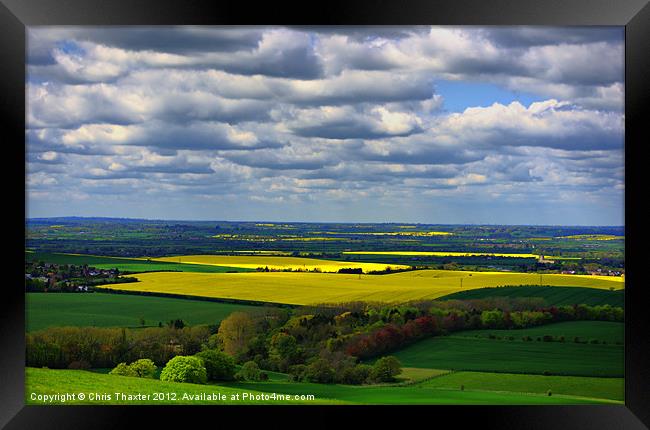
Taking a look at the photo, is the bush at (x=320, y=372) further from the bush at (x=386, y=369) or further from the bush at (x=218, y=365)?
the bush at (x=218, y=365)

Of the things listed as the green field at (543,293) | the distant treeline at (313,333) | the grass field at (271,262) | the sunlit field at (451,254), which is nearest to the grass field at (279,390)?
the distant treeline at (313,333)

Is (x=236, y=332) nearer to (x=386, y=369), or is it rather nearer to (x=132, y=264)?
(x=132, y=264)

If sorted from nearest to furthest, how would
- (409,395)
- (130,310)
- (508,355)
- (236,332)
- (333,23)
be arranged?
(333,23) → (409,395) → (508,355) → (236,332) → (130,310)

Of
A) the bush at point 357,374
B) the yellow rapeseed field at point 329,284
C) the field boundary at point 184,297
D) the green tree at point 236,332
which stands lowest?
the bush at point 357,374

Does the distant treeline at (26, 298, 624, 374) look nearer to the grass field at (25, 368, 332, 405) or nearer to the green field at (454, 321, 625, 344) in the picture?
the green field at (454, 321, 625, 344)

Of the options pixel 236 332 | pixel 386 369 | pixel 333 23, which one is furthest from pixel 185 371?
pixel 333 23

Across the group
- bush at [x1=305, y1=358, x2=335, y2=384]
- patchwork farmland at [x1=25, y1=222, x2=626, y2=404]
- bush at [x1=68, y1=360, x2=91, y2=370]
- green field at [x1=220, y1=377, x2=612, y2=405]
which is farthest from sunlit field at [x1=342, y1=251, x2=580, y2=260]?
bush at [x1=68, y1=360, x2=91, y2=370]
